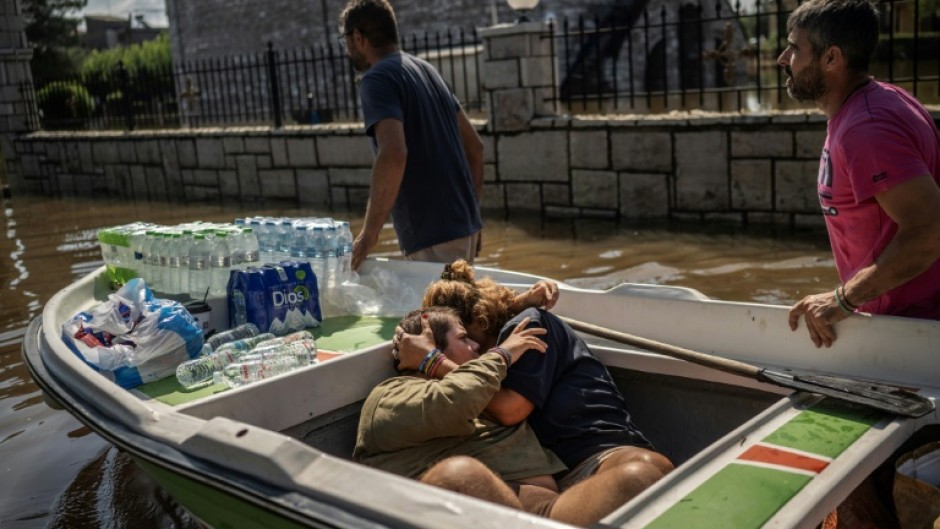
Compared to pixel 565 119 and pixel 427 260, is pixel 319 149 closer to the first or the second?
pixel 565 119

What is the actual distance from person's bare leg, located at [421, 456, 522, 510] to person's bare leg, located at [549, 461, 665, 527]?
0.15 metres

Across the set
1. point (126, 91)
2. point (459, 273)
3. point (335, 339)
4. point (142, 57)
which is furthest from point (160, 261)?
point (142, 57)

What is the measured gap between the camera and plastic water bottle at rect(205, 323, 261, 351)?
3.86m

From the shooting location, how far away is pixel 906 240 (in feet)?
9.05

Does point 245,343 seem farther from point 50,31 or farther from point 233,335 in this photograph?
point 50,31

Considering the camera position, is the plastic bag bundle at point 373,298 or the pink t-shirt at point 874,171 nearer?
the pink t-shirt at point 874,171

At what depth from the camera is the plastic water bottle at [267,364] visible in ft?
11.4

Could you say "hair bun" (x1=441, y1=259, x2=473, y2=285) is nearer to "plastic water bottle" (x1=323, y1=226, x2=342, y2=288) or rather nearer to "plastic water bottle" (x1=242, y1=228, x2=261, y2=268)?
"plastic water bottle" (x1=323, y1=226, x2=342, y2=288)

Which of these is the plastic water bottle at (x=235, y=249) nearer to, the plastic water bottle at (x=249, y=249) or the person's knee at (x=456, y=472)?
the plastic water bottle at (x=249, y=249)

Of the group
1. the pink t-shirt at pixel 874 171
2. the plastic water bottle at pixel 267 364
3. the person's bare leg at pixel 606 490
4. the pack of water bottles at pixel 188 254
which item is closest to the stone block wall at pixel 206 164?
the pack of water bottles at pixel 188 254

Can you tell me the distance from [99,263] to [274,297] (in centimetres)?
727

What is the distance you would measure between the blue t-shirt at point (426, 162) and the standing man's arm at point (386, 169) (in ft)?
0.34

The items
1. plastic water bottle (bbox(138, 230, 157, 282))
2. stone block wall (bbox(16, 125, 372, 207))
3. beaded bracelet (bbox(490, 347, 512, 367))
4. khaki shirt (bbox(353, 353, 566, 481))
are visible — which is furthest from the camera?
stone block wall (bbox(16, 125, 372, 207))

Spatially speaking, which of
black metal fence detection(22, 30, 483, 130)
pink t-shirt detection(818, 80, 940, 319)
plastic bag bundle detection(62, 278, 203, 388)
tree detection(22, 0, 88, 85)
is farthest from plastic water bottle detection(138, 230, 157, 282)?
tree detection(22, 0, 88, 85)
